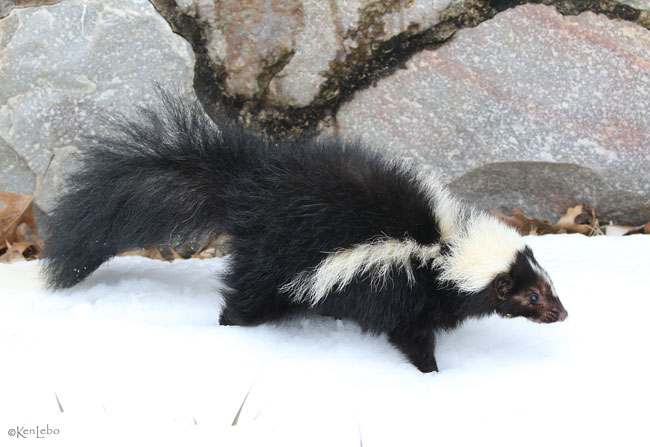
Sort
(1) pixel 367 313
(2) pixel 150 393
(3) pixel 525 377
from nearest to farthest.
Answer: (2) pixel 150 393 < (3) pixel 525 377 < (1) pixel 367 313

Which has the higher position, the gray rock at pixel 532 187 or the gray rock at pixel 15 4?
the gray rock at pixel 15 4

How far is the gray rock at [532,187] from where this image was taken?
4.14m

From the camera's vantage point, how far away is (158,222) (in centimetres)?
300

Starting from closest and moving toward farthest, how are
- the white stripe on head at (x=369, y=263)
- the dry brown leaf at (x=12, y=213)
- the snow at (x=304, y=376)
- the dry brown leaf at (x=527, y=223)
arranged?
the snow at (x=304, y=376) → the white stripe on head at (x=369, y=263) → the dry brown leaf at (x=12, y=213) → the dry brown leaf at (x=527, y=223)

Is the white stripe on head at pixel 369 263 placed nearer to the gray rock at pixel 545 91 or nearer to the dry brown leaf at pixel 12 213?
the gray rock at pixel 545 91

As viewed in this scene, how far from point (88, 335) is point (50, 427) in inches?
27.7

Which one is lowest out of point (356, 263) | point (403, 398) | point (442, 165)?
point (442, 165)

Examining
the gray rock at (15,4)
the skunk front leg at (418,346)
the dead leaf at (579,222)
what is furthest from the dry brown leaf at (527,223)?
the gray rock at (15,4)

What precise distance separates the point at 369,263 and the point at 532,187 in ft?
6.90

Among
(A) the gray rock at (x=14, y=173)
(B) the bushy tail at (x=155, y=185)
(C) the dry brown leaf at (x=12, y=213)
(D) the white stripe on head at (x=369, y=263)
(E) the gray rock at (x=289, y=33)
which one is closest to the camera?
(D) the white stripe on head at (x=369, y=263)

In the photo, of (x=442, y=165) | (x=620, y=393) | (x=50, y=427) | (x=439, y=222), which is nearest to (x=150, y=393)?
(x=50, y=427)

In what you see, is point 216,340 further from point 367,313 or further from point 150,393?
point 367,313

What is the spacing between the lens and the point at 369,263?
2.53 meters

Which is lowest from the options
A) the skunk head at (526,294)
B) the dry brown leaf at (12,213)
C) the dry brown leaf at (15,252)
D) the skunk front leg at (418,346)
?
the dry brown leaf at (15,252)
